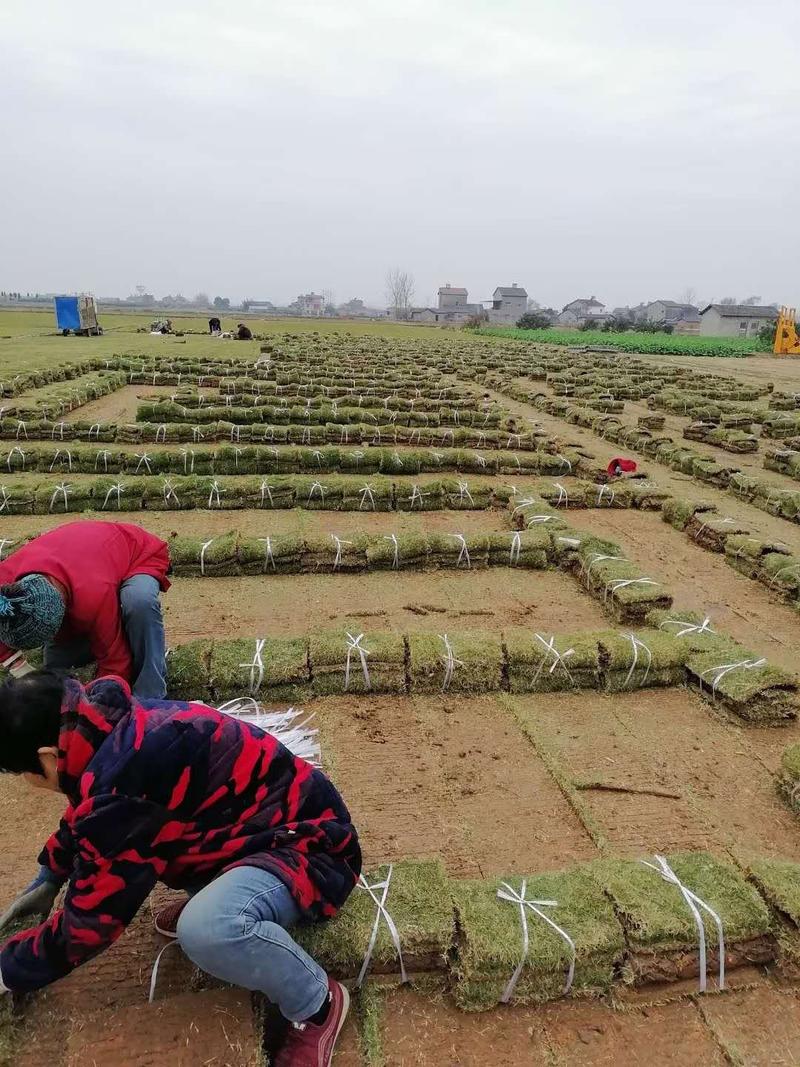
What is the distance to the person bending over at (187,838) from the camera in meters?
2.40

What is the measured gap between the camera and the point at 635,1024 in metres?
3.05

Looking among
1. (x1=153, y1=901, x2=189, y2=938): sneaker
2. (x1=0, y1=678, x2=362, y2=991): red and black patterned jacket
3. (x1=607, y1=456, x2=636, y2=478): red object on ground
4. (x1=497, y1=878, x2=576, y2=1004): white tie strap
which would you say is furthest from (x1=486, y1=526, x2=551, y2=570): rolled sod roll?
(x1=153, y1=901, x2=189, y2=938): sneaker

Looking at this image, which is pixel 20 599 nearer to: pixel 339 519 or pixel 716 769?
pixel 716 769

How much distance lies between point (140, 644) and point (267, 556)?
111 inches

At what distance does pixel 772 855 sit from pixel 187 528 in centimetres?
793

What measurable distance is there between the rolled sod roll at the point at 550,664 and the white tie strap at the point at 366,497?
16.5ft

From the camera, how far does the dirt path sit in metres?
6.96

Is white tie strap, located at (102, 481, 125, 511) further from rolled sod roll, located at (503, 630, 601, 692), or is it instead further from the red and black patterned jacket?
the red and black patterned jacket

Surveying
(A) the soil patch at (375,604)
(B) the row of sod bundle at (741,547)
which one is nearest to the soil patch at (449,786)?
(A) the soil patch at (375,604)

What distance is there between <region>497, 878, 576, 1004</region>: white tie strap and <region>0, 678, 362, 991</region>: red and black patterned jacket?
0.88m

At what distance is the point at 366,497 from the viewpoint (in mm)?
10320

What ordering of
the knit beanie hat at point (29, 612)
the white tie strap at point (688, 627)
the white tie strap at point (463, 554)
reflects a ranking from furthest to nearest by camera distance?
the white tie strap at point (463, 554) → the white tie strap at point (688, 627) → the knit beanie hat at point (29, 612)

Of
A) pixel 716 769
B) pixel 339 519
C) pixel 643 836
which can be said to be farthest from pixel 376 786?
pixel 339 519

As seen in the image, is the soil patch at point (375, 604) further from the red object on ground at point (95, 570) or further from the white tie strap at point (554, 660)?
the red object on ground at point (95, 570)
